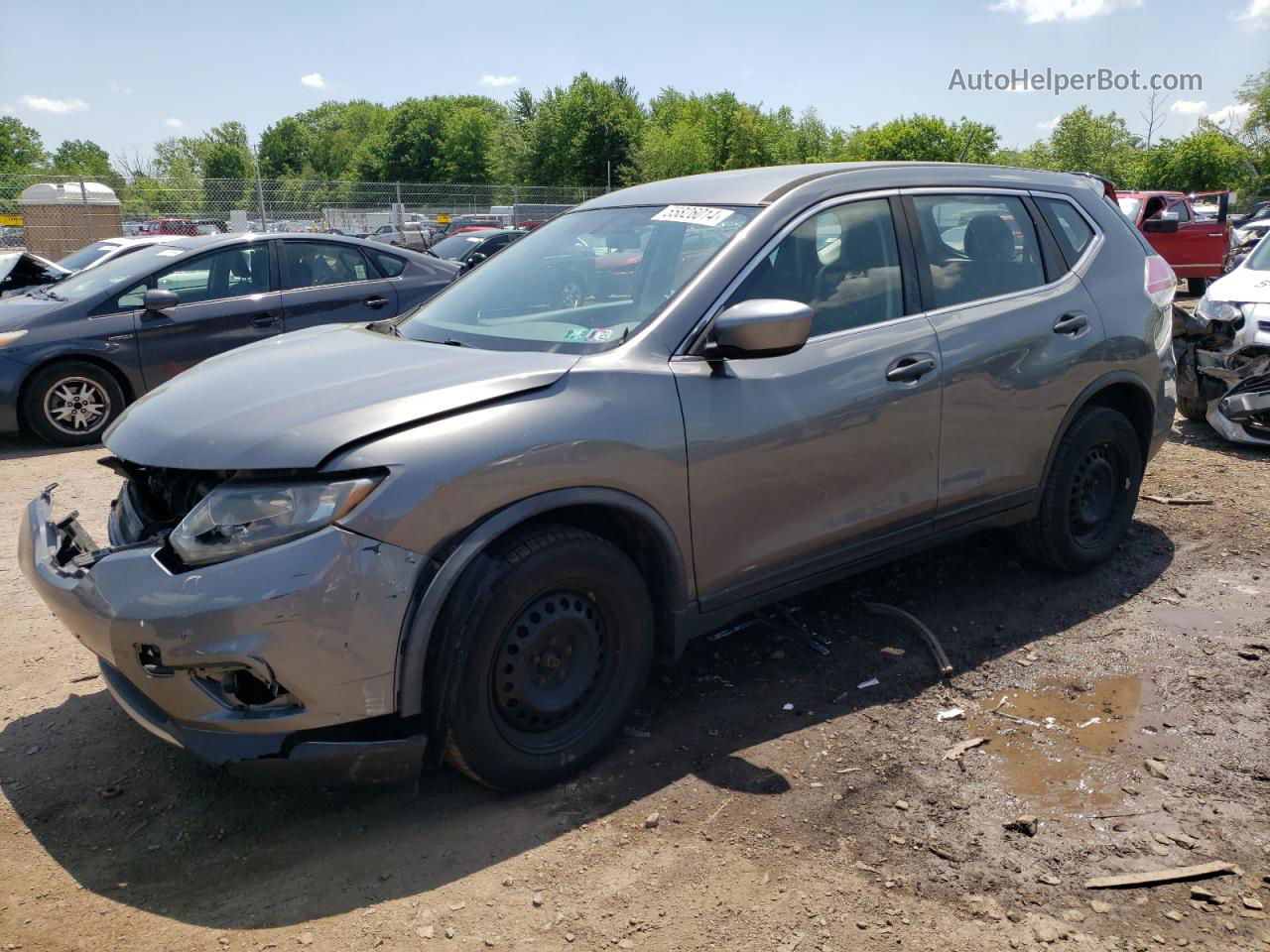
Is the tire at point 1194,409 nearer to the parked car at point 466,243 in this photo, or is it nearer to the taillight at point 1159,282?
the taillight at point 1159,282

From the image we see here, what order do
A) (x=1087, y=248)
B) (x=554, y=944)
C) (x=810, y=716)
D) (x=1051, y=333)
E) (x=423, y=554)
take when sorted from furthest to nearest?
1. (x=1087, y=248)
2. (x=1051, y=333)
3. (x=810, y=716)
4. (x=423, y=554)
5. (x=554, y=944)

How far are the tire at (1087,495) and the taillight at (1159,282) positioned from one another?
2.04 feet

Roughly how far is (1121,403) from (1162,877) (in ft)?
8.88

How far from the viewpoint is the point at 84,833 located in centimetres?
292

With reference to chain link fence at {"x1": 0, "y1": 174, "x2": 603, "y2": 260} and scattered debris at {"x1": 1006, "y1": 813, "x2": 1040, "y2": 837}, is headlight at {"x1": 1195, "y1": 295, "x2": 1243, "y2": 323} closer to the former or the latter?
scattered debris at {"x1": 1006, "y1": 813, "x2": 1040, "y2": 837}

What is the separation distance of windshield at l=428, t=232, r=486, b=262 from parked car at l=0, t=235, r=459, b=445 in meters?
9.38

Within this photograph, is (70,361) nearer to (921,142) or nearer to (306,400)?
(306,400)

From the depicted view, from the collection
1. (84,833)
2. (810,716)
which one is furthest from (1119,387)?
(84,833)

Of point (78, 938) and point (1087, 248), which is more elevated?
point (1087, 248)

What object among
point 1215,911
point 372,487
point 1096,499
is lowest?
point 1215,911

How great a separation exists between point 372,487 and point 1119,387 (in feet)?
12.0

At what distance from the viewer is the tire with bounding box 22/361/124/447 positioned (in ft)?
25.4

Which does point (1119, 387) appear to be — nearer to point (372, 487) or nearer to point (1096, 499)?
point (1096, 499)

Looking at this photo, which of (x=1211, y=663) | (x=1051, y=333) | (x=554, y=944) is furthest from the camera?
(x=1051, y=333)
